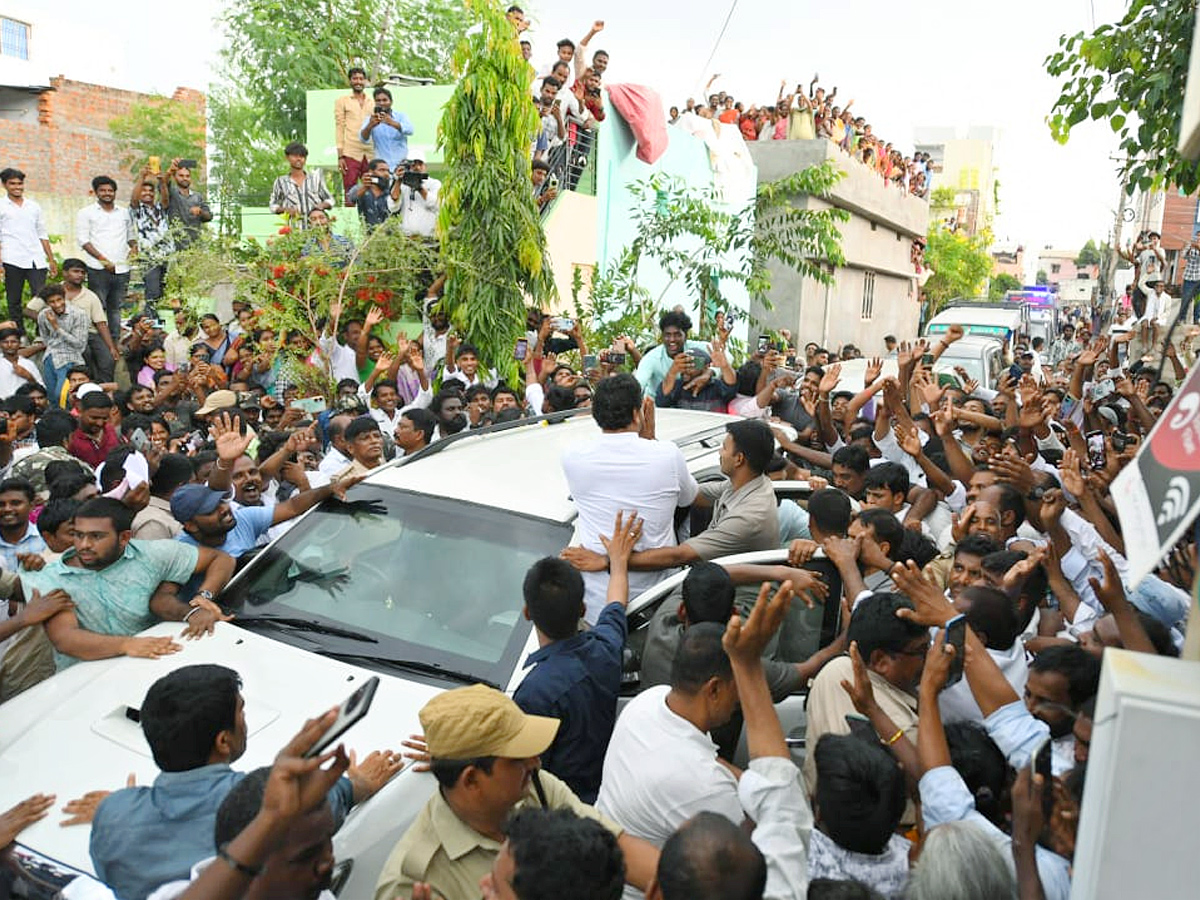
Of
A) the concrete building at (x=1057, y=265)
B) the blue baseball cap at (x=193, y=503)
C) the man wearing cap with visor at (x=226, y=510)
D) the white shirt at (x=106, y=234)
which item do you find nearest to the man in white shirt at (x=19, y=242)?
the white shirt at (x=106, y=234)

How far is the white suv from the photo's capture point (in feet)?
10.2

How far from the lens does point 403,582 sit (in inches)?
158

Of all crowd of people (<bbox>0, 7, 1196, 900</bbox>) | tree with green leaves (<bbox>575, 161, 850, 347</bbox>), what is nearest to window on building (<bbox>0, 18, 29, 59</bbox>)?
tree with green leaves (<bbox>575, 161, 850, 347</bbox>)

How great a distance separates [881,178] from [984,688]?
2758 cm

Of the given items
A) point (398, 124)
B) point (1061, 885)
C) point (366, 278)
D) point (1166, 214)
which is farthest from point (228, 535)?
point (1166, 214)

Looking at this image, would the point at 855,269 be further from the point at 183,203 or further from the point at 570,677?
the point at 570,677

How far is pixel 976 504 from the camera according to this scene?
4543 millimetres

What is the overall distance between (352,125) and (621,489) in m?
11.1

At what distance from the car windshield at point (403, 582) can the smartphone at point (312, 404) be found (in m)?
4.36

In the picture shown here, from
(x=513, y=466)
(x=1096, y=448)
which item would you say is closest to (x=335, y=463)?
(x=513, y=466)

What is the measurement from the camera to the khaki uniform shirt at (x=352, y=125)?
44.1ft

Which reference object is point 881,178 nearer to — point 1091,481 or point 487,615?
point 1091,481

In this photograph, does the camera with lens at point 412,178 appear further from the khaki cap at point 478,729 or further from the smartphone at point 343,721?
the smartphone at point 343,721

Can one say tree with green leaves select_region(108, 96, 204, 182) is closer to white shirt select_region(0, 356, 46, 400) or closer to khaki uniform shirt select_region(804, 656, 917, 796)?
white shirt select_region(0, 356, 46, 400)
